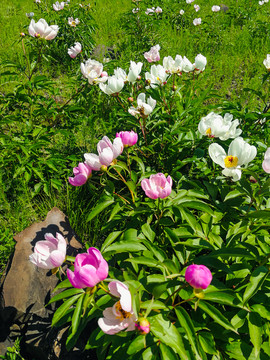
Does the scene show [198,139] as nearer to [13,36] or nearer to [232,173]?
[232,173]

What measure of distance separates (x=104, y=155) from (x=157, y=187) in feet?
0.90

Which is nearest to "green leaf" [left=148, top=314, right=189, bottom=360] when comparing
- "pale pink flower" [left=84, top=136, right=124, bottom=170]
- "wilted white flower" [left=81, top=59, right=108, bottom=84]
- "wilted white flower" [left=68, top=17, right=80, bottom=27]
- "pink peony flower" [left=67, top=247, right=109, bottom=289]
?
"pink peony flower" [left=67, top=247, right=109, bottom=289]

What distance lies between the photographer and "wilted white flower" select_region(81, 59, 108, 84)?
194 cm

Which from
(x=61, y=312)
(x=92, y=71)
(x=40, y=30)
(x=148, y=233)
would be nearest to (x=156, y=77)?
(x=92, y=71)

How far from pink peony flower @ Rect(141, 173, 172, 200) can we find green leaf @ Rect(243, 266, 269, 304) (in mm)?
430

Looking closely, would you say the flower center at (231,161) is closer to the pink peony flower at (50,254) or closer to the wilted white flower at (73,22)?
the pink peony flower at (50,254)

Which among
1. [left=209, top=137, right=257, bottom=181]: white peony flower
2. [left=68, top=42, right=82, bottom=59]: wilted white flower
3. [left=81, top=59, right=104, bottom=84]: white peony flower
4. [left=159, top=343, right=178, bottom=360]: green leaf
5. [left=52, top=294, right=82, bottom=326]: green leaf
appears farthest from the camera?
[left=68, top=42, right=82, bottom=59]: wilted white flower

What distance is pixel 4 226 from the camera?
187 cm

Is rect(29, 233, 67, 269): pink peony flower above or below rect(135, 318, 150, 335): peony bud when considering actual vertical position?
above

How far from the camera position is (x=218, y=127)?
4.53ft

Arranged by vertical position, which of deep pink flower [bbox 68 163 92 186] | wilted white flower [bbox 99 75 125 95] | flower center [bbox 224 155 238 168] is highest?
wilted white flower [bbox 99 75 125 95]

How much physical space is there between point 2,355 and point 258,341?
128 cm

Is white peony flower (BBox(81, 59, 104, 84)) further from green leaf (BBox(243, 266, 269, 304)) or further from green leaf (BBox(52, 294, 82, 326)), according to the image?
green leaf (BBox(243, 266, 269, 304))

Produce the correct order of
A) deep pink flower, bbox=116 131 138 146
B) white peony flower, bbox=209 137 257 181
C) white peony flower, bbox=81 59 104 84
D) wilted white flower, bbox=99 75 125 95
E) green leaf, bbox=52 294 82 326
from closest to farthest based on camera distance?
green leaf, bbox=52 294 82 326, white peony flower, bbox=209 137 257 181, deep pink flower, bbox=116 131 138 146, wilted white flower, bbox=99 75 125 95, white peony flower, bbox=81 59 104 84
